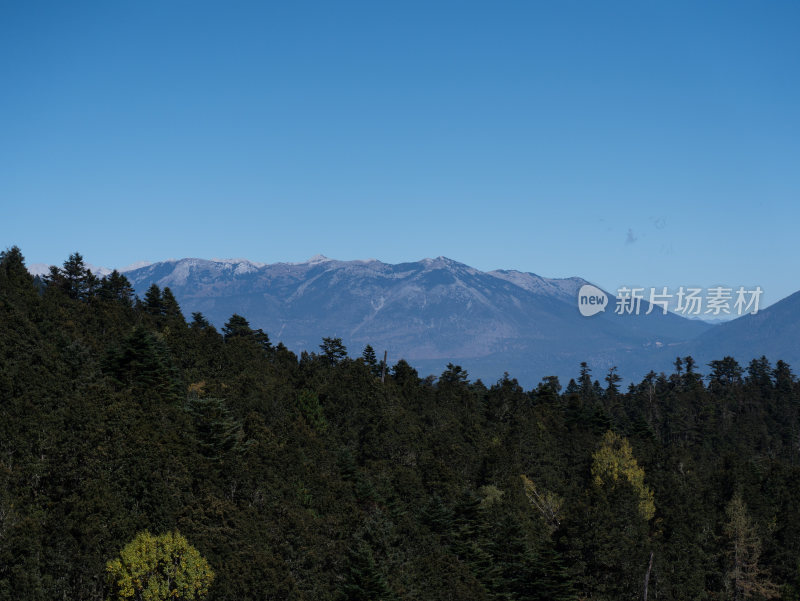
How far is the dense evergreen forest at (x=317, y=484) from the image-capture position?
157 feet

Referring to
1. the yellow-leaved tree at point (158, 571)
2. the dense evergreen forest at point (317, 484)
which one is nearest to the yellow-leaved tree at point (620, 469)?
the dense evergreen forest at point (317, 484)

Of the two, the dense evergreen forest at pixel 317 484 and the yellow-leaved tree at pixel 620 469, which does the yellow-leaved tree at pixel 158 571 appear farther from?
the yellow-leaved tree at pixel 620 469

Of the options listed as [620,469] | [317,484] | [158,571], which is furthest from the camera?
[620,469]

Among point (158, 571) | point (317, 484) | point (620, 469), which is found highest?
point (317, 484)

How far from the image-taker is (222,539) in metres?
50.3

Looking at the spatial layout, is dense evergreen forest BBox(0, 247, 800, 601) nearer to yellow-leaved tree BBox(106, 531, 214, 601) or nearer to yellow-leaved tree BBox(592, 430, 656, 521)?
yellow-leaved tree BBox(592, 430, 656, 521)

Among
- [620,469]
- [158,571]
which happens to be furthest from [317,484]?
[620,469]

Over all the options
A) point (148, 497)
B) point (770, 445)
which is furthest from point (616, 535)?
point (770, 445)

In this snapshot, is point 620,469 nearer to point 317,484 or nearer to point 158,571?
point 317,484

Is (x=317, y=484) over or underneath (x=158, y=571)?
over

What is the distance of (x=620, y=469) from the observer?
94188 mm

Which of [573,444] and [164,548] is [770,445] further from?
[164,548]

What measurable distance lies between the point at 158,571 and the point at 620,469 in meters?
64.3

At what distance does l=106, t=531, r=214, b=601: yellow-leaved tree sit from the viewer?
142 feet
